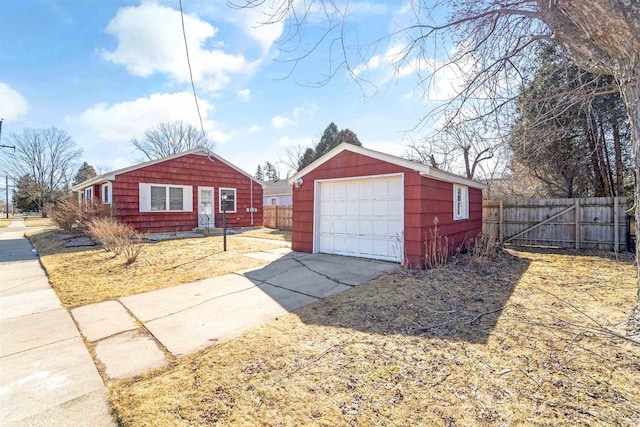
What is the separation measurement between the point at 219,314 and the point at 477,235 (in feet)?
29.7

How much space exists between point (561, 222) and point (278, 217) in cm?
1242

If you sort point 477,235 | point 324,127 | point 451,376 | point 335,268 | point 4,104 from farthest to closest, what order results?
point 324,127, point 477,235, point 4,104, point 335,268, point 451,376

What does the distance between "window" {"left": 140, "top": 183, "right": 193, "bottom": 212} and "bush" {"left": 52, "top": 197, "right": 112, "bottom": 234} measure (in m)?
1.39

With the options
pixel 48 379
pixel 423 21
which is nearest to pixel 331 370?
pixel 48 379

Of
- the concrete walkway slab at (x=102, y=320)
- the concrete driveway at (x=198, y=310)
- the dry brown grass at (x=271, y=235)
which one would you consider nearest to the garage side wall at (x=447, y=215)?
the concrete driveway at (x=198, y=310)

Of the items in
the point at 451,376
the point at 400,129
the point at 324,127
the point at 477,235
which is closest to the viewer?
the point at 451,376

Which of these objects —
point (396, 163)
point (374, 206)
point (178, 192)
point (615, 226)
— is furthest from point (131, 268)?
point (615, 226)

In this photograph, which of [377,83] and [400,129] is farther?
[400,129]

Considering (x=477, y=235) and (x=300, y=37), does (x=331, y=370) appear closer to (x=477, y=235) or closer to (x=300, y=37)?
(x=300, y=37)

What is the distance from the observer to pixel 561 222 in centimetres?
1005

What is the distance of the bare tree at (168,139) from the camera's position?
33.4 meters

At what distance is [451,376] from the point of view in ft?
8.25

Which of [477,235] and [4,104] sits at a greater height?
[4,104]

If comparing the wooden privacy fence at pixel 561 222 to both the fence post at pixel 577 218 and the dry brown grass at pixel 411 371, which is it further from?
the dry brown grass at pixel 411 371
